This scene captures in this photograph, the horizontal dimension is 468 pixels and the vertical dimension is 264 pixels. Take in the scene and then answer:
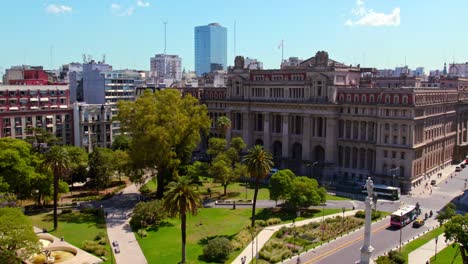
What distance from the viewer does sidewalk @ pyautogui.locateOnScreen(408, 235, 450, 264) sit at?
63062 mm

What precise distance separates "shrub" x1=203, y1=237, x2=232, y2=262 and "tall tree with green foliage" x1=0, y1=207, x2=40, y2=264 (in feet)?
71.1

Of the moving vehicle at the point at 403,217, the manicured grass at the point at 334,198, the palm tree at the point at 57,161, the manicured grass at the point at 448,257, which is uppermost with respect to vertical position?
the palm tree at the point at 57,161

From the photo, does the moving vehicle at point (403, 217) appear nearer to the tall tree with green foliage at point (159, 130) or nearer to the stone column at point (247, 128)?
the tall tree with green foliage at point (159, 130)

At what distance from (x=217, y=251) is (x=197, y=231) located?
13.3m

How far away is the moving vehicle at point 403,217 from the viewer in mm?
76500

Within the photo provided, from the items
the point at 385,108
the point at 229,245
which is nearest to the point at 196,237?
the point at 229,245

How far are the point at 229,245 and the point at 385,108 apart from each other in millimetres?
55184

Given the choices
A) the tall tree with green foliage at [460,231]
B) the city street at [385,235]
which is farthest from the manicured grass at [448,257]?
the city street at [385,235]

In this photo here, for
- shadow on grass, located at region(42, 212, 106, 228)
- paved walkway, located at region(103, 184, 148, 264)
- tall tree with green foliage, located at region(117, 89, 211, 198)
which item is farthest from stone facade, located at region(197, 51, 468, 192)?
shadow on grass, located at region(42, 212, 106, 228)

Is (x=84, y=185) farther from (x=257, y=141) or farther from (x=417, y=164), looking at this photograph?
(x=417, y=164)

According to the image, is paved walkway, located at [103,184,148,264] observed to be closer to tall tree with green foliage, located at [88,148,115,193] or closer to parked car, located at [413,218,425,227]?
tall tree with green foliage, located at [88,148,115,193]

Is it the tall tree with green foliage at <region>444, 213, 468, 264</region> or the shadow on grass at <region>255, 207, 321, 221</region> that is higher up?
the tall tree with green foliage at <region>444, 213, 468, 264</region>

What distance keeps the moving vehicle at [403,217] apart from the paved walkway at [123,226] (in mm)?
40402

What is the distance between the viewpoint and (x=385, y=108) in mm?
103875
